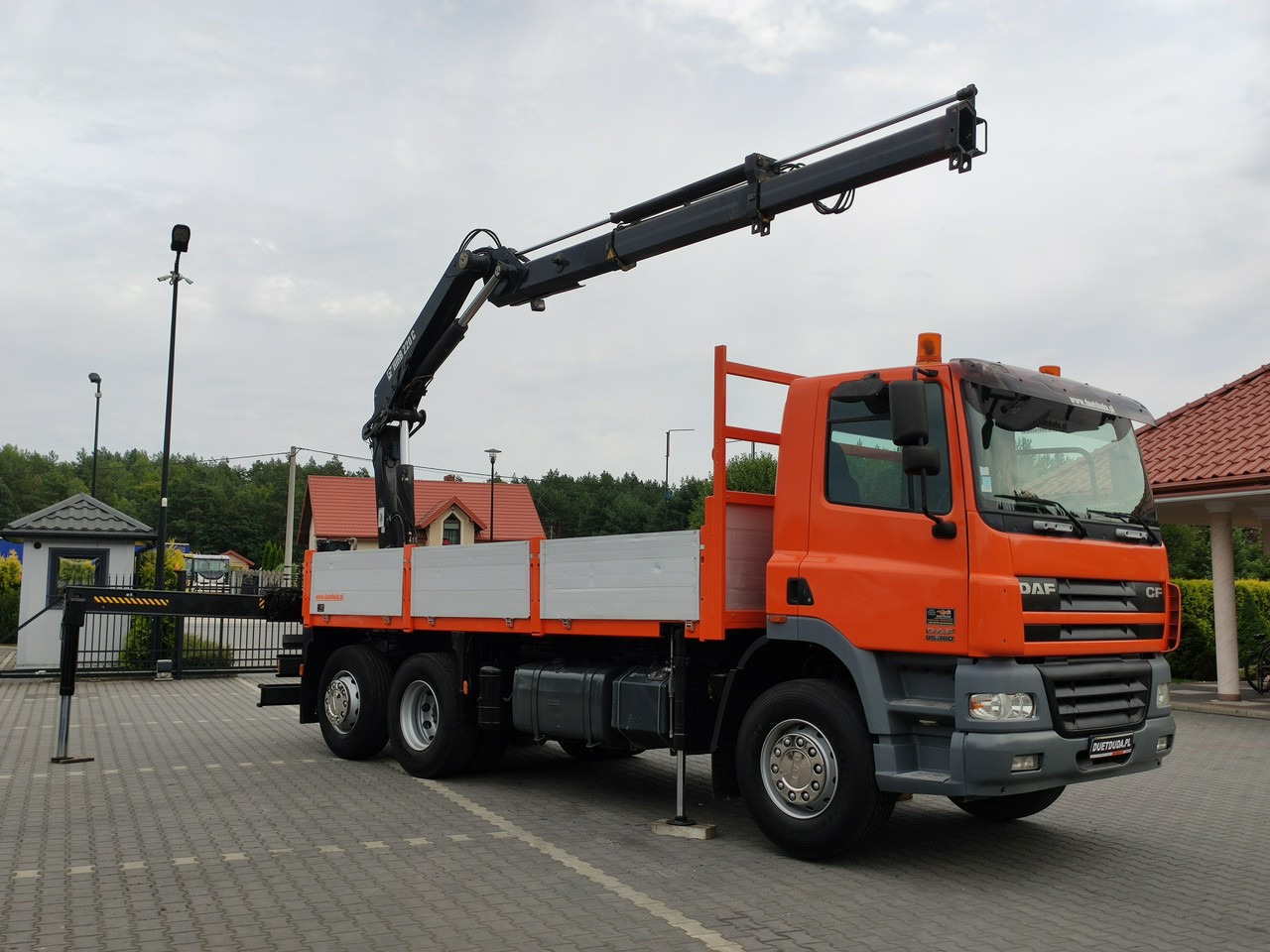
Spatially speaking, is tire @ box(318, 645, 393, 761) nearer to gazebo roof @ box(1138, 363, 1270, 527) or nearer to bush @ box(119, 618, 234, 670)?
bush @ box(119, 618, 234, 670)

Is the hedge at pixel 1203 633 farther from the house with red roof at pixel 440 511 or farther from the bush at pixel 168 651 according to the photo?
the house with red roof at pixel 440 511

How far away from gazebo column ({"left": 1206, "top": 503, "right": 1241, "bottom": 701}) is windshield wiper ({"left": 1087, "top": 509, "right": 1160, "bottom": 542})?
9668 millimetres

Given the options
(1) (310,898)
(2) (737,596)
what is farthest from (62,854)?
(2) (737,596)

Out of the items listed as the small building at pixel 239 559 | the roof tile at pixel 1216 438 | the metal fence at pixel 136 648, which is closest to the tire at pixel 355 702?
the metal fence at pixel 136 648

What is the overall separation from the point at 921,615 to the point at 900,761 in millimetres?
805

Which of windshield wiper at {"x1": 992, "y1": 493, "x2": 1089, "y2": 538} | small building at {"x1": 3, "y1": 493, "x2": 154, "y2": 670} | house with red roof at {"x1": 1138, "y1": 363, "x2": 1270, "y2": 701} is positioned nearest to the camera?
windshield wiper at {"x1": 992, "y1": 493, "x2": 1089, "y2": 538}

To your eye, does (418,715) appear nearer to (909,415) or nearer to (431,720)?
(431,720)

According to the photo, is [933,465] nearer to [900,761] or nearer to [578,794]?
[900,761]

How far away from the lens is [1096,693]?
650 cm

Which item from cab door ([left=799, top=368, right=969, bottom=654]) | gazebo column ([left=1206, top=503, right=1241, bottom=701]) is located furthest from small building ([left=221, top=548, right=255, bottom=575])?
cab door ([left=799, top=368, right=969, bottom=654])

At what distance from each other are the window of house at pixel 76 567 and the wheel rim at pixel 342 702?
10733mm

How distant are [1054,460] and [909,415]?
120 centimetres

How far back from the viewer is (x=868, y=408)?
268 inches

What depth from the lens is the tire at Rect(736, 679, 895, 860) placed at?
6410 millimetres
